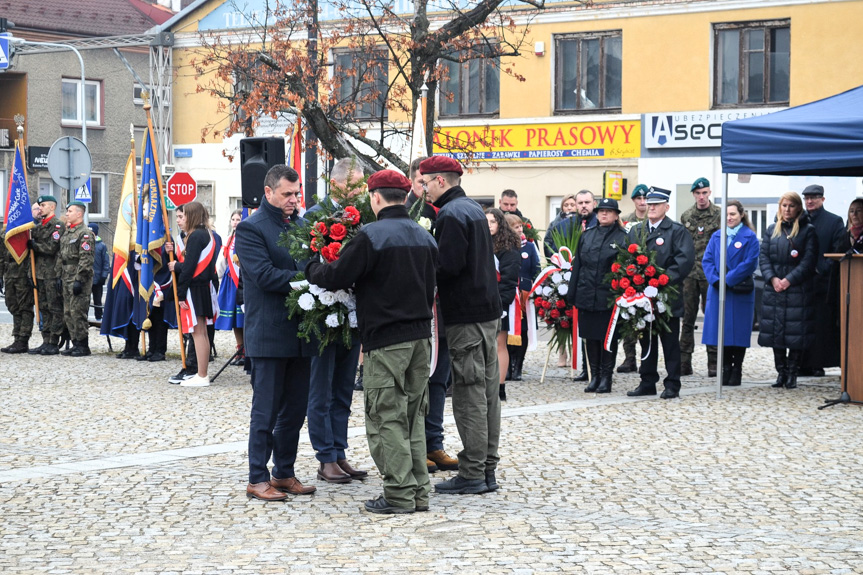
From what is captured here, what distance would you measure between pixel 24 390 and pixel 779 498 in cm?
844

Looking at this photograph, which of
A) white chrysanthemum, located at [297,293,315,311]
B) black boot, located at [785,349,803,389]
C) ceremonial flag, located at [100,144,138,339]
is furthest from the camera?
ceremonial flag, located at [100,144,138,339]

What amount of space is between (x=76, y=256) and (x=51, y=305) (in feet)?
2.77

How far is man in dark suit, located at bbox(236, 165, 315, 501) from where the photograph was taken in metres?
7.48

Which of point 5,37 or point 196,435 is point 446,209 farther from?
point 5,37

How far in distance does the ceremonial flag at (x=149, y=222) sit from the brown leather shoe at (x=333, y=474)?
7917 millimetres

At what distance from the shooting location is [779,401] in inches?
485

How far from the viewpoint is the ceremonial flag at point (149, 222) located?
50.6 ft

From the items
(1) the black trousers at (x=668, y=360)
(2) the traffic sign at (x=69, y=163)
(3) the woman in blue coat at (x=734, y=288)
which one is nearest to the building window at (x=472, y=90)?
(2) the traffic sign at (x=69, y=163)

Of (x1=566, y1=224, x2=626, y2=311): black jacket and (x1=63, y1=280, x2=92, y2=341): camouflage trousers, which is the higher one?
(x1=566, y1=224, x2=626, y2=311): black jacket

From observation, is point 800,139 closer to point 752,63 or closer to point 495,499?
point 495,499

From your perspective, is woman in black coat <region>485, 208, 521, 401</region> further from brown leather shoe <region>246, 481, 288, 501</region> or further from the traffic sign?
the traffic sign

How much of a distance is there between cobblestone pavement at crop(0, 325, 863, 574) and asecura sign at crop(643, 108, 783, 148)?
53.7 ft

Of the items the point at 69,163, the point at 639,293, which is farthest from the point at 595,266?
the point at 69,163

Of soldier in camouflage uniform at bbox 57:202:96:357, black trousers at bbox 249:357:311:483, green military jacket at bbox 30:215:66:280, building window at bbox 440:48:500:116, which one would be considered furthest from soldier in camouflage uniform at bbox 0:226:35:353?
building window at bbox 440:48:500:116
